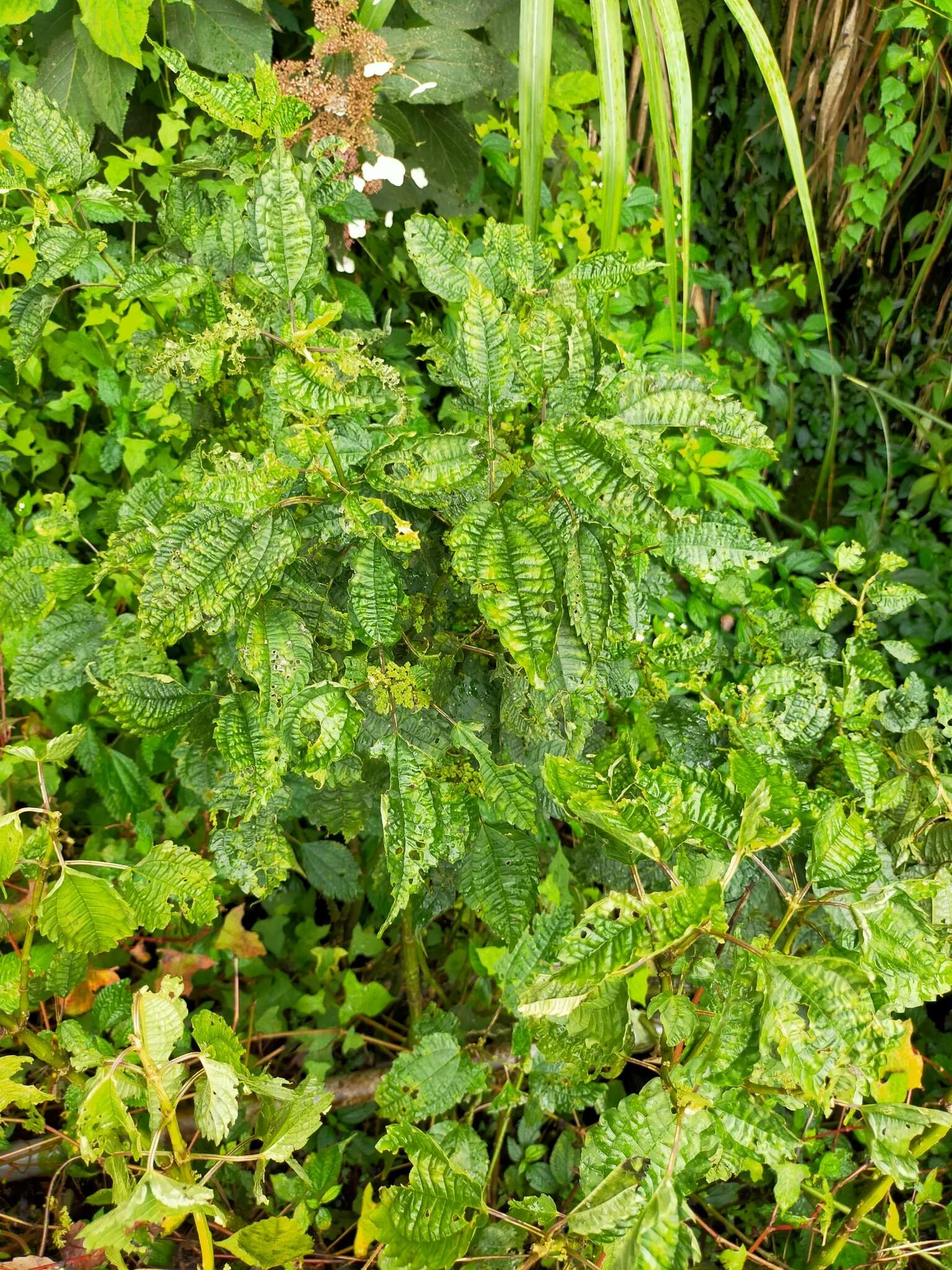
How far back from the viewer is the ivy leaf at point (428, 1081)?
0.95m

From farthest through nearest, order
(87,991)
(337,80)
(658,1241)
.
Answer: (87,991) < (337,80) < (658,1241)

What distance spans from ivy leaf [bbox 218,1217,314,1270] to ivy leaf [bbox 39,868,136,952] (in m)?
0.27

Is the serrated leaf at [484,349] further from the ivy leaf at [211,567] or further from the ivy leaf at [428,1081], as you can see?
the ivy leaf at [428,1081]

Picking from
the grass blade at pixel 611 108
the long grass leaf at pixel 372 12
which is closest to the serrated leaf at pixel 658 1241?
the grass blade at pixel 611 108

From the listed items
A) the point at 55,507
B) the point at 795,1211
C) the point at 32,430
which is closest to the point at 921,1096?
the point at 795,1211

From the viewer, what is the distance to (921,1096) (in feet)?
4.94

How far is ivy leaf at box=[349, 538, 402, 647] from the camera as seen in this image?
0.77 meters

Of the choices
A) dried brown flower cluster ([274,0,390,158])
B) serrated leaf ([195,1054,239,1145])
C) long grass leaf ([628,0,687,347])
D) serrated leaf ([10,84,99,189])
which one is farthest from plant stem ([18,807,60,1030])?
long grass leaf ([628,0,687,347])

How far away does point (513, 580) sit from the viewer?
686 mm

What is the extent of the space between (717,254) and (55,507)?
1.69m

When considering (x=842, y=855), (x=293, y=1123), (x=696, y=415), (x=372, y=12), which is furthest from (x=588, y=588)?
(x=372, y=12)

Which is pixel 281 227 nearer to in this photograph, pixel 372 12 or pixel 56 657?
pixel 56 657

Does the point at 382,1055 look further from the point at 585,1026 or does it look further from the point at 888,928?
the point at 888,928

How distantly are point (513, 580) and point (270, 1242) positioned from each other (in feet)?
1.88
